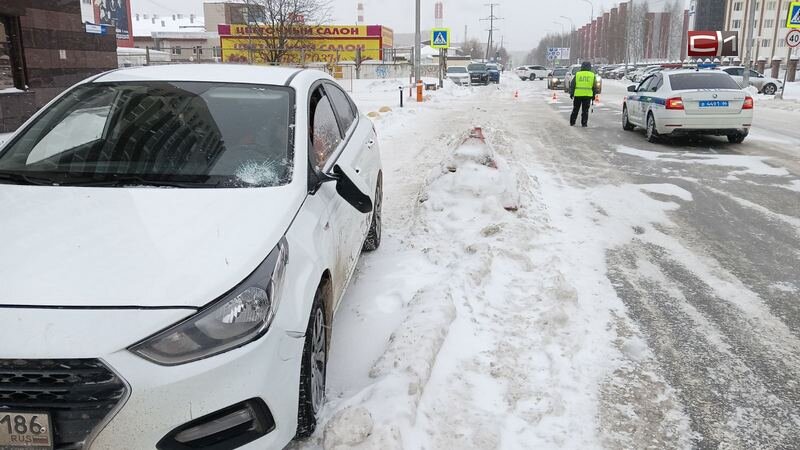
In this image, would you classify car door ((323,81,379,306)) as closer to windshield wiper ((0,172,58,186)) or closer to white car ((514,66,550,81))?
windshield wiper ((0,172,58,186))

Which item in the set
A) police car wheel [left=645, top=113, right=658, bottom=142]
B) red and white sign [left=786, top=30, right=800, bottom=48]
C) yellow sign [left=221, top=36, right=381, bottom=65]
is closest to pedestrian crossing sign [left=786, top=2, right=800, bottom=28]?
red and white sign [left=786, top=30, right=800, bottom=48]

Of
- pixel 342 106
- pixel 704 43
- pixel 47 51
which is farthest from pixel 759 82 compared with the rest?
pixel 342 106

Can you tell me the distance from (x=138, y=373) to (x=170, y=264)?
438mm

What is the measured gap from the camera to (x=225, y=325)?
7.37 feet

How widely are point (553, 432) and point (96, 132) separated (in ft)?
9.95

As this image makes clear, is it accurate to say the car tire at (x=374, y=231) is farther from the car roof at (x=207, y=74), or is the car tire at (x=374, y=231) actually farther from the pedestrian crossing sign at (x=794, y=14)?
the pedestrian crossing sign at (x=794, y=14)

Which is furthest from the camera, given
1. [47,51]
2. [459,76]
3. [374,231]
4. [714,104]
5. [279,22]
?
[459,76]

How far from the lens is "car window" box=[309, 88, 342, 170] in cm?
367

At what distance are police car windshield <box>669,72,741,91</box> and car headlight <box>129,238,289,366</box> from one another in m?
11.5

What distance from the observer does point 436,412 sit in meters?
3.06

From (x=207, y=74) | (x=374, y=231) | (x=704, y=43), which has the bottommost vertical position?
(x=374, y=231)

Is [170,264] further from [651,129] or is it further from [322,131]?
[651,129]

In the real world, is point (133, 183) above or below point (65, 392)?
above

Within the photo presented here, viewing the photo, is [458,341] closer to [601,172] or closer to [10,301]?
[10,301]
